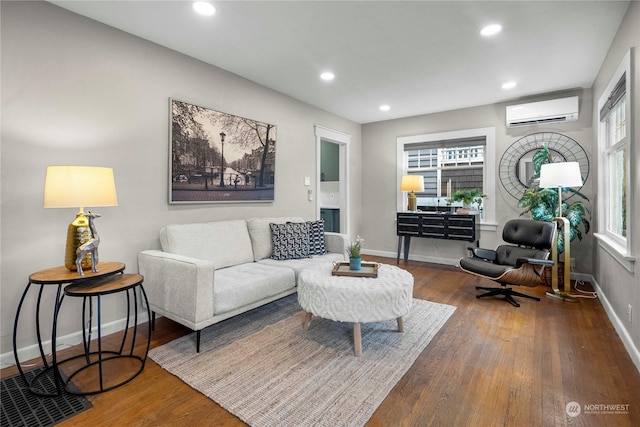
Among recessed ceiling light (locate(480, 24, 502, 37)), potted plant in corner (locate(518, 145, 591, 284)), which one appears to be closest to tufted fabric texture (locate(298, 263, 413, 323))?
recessed ceiling light (locate(480, 24, 502, 37))

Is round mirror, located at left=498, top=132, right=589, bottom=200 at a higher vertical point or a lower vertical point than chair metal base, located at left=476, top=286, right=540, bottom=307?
higher

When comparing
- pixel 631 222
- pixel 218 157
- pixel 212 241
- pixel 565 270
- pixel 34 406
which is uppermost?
pixel 218 157

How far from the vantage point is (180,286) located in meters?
2.30

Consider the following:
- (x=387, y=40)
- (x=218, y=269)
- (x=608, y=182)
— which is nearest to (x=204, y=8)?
(x=387, y=40)

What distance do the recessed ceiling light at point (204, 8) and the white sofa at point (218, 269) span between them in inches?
68.1

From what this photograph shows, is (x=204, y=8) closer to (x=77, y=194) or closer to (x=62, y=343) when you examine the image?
(x=77, y=194)

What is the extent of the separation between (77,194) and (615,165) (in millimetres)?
4670

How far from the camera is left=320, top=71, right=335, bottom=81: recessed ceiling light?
3582mm

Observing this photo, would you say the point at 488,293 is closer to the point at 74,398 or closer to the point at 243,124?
the point at 243,124

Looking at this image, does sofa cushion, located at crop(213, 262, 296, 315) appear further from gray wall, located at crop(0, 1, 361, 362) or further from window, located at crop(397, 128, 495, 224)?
window, located at crop(397, 128, 495, 224)

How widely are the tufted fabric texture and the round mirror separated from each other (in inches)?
123

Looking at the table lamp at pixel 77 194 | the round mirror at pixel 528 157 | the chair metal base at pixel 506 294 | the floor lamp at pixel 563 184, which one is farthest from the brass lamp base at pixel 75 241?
the round mirror at pixel 528 157

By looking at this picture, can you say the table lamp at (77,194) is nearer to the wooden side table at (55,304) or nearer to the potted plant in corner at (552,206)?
the wooden side table at (55,304)

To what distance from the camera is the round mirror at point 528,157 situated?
13.7ft
